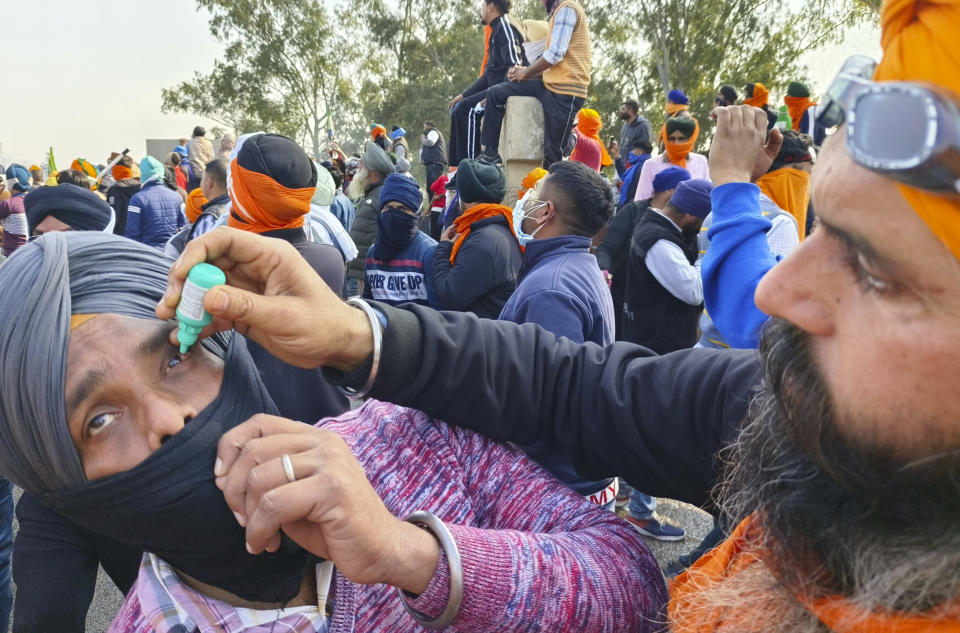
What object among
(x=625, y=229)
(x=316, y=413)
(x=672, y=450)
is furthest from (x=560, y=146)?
(x=672, y=450)

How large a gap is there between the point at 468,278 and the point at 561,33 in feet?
10.4

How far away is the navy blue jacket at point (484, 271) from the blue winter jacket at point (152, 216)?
395 centimetres

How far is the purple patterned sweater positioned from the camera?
102 centimetres

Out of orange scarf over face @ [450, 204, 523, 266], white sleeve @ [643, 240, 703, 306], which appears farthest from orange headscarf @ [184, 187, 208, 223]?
white sleeve @ [643, 240, 703, 306]

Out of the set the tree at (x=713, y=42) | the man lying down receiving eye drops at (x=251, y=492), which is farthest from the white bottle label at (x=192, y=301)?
the tree at (x=713, y=42)

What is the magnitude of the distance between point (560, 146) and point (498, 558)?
5973 millimetres

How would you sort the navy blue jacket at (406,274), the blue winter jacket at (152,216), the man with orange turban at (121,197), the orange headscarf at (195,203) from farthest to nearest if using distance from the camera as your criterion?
Answer: 1. the man with orange turban at (121,197)
2. the blue winter jacket at (152,216)
3. the orange headscarf at (195,203)
4. the navy blue jacket at (406,274)

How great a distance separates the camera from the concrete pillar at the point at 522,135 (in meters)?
6.61

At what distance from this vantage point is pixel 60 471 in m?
1.16

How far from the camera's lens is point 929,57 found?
68 centimetres

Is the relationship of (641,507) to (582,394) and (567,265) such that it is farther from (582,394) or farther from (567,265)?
(582,394)

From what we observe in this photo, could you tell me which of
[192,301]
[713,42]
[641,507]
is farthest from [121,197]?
[713,42]

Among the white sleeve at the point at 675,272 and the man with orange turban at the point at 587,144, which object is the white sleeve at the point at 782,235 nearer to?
the white sleeve at the point at 675,272

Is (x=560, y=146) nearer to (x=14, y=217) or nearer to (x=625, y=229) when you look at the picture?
(x=625, y=229)
